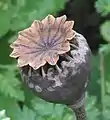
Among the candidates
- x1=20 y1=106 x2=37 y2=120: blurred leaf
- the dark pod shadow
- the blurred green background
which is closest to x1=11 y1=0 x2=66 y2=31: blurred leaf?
the blurred green background

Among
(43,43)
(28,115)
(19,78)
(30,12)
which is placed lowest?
(28,115)

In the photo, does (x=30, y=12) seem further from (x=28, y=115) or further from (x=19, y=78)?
(x=28, y=115)

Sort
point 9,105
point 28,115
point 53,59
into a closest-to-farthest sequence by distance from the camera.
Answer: point 53,59 < point 28,115 < point 9,105

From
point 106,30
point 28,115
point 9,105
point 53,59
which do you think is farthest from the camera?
point 106,30

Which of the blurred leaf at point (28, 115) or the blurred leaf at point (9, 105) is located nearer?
the blurred leaf at point (28, 115)

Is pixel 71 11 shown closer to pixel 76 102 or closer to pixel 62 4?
pixel 62 4

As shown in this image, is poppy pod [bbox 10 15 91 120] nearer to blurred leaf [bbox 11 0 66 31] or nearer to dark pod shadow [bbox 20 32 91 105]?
dark pod shadow [bbox 20 32 91 105]

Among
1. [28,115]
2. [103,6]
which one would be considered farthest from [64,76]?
[103,6]

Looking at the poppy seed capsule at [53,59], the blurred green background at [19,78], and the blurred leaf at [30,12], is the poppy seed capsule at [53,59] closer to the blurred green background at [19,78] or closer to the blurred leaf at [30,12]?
the blurred green background at [19,78]

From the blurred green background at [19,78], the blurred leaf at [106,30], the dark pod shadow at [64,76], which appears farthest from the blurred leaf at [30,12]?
the dark pod shadow at [64,76]
